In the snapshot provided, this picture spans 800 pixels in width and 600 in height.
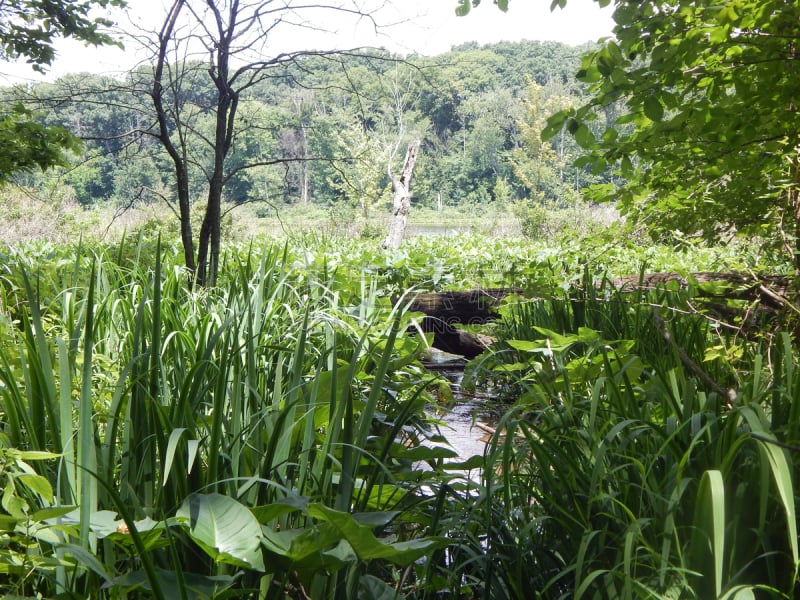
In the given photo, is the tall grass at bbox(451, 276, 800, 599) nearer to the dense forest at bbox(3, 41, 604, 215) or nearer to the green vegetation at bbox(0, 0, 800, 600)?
the green vegetation at bbox(0, 0, 800, 600)

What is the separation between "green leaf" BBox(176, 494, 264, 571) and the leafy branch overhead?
193cm

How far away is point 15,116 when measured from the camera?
564 cm

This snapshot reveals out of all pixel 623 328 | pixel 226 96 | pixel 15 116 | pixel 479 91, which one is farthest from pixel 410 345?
pixel 479 91

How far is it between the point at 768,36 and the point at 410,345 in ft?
5.71

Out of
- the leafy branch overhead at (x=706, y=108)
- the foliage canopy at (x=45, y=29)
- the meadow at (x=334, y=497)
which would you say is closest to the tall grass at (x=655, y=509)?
the meadow at (x=334, y=497)

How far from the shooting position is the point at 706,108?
276cm

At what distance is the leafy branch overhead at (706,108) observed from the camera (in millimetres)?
2420

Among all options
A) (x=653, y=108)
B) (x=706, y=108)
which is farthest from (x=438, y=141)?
(x=653, y=108)

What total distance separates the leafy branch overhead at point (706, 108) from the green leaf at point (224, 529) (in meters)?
1.93

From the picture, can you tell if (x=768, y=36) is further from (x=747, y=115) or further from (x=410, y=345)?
(x=410, y=345)

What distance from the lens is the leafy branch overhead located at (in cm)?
242

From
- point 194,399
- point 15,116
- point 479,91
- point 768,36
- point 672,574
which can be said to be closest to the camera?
point 672,574

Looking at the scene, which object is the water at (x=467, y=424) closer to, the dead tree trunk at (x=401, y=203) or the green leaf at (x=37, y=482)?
the green leaf at (x=37, y=482)

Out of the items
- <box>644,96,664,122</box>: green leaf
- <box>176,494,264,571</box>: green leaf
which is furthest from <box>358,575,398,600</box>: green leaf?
<box>644,96,664,122</box>: green leaf
